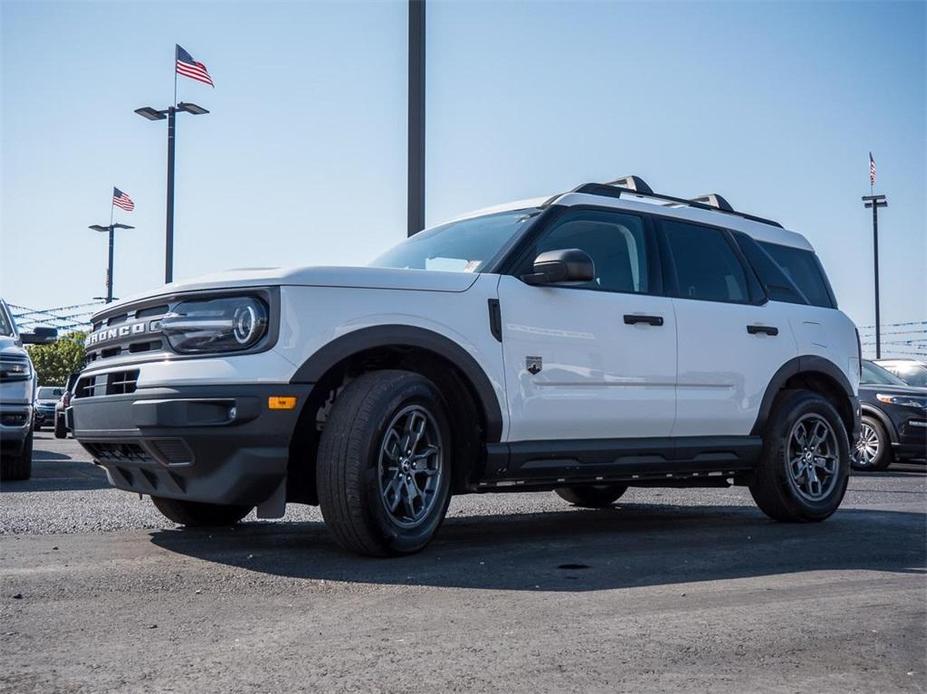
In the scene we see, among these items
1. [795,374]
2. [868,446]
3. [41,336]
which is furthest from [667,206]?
[868,446]

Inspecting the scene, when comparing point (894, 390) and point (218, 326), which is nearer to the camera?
point (218, 326)

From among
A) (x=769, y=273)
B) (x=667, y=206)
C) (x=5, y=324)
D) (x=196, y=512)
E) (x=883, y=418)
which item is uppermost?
(x=667, y=206)

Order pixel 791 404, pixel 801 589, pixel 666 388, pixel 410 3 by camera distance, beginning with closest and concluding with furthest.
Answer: pixel 801 589 → pixel 666 388 → pixel 791 404 → pixel 410 3

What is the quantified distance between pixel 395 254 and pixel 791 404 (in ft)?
8.96

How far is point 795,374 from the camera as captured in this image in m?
6.97

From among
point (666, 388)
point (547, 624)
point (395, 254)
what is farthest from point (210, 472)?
point (666, 388)

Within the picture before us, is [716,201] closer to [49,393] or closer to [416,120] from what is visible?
[416,120]

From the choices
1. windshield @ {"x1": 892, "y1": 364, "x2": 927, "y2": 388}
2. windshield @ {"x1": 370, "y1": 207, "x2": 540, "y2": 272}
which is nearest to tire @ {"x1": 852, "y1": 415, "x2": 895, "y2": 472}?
windshield @ {"x1": 892, "y1": 364, "x2": 927, "y2": 388}

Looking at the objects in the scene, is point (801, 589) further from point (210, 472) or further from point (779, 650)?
point (210, 472)

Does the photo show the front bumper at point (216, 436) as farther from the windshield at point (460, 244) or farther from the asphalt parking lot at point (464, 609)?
the windshield at point (460, 244)

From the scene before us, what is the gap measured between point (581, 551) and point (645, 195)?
8.02 feet

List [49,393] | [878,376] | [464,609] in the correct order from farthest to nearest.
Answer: [49,393] < [878,376] < [464,609]

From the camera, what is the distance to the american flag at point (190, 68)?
828 inches

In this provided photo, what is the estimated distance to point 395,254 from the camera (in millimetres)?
6406
